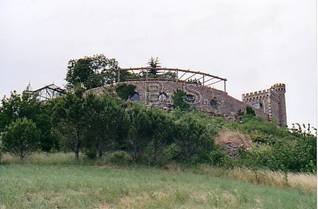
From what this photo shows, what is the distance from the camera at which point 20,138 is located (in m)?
19.4

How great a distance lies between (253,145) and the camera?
86.1 ft

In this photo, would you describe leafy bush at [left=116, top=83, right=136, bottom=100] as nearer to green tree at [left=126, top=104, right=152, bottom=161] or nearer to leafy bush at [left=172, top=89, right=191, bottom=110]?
leafy bush at [left=172, top=89, right=191, bottom=110]

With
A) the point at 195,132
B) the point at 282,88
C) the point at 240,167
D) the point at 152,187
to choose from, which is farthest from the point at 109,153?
the point at 282,88

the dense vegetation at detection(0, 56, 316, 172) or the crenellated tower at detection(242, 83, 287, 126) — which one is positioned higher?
the crenellated tower at detection(242, 83, 287, 126)

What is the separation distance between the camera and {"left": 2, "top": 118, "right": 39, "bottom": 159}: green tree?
1934 centimetres

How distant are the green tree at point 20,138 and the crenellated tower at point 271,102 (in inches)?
914

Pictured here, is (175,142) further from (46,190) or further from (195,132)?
(46,190)

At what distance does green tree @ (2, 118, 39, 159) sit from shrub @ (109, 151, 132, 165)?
124 inches

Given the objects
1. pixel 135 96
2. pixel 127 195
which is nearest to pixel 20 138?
pixel 127 195

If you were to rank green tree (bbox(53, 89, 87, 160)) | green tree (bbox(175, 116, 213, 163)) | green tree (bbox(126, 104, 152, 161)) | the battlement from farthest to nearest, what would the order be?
the battlement → green tree (bbox(175, 116, 213, 163)) → green tree (bbox(126, 104, 152, 161)) → green tree (bbox(53, 89, 87, 160))

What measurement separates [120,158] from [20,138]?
3.93 m

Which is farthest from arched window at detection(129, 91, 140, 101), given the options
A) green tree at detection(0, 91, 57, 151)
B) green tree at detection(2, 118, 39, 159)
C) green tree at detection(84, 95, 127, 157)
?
green tree at detection(2, 118, 39, 159)

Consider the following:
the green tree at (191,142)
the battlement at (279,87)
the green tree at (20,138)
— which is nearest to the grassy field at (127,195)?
the green tree at (20,138)

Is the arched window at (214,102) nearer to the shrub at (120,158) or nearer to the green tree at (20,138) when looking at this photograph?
the shrub at (120,158)
